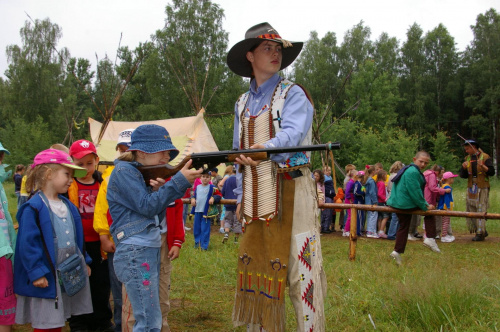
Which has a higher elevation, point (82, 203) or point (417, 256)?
point (82, 203)

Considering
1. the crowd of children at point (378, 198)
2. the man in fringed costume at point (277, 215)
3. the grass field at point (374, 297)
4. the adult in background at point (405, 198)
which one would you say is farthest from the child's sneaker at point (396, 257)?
the man in fringed costume at point (277, 215)

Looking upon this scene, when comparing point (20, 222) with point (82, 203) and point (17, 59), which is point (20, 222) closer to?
point (82, 203)

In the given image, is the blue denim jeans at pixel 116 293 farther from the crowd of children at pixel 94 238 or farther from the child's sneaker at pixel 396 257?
the child's sneaker at pixel 396 257

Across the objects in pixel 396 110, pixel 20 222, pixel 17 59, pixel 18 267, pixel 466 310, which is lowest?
pixel 466 310

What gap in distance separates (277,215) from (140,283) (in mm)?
1006

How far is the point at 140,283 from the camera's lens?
110 inches

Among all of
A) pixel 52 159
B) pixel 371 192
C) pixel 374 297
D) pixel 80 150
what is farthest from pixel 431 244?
pixel 52 159

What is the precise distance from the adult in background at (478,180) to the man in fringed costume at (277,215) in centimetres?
802

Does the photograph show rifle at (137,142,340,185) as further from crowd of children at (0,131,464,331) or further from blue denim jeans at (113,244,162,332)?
blue denim jeans at (113,244,162,332)

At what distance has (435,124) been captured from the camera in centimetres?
4338

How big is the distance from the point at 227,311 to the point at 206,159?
2.41 m

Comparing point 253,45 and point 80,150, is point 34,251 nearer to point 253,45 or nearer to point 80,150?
point 80,150

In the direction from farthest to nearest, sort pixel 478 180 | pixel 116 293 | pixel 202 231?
pixel 478 180, pixel 202 231, pixel 116 293

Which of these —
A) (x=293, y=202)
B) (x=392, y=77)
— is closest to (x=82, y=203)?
(x=293, y=202)
